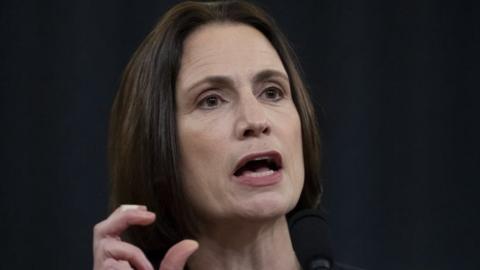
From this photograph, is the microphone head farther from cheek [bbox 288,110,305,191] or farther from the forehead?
the forehead

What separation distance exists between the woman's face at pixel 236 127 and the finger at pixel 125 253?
0.73ft

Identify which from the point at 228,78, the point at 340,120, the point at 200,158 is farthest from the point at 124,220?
the point at 340,120

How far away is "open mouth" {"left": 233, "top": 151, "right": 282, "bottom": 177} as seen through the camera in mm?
1375

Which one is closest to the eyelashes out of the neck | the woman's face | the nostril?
the woman's face

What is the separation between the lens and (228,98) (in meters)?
1.47

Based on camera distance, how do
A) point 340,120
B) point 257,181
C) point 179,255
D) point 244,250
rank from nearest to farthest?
point 179,255
point 257,181
point 244,250
point 340,120

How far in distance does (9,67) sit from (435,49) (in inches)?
48.0

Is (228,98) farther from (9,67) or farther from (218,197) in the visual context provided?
(9,67)

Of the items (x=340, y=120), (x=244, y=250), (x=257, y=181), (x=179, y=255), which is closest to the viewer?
(x=179, y=255)

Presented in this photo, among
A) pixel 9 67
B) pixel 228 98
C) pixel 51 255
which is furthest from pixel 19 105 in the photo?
pixel 228 98

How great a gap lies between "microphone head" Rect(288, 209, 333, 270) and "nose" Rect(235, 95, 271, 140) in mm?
176

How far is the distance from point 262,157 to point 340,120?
881 millimetres

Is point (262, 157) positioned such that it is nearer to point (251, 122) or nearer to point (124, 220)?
point (251, 122)

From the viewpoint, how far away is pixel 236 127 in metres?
1.40
